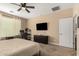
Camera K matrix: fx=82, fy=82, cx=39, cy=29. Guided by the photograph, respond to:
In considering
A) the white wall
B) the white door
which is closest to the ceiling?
the white wall

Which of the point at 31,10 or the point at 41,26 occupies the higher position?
the point at 31,10

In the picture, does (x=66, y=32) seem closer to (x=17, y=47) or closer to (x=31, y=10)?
(x=31, y=10)

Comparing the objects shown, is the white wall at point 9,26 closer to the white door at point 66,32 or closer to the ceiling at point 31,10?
the ceiling at point 31,10

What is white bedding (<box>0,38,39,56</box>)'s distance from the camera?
52.1 inches

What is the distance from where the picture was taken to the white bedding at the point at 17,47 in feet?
4.35

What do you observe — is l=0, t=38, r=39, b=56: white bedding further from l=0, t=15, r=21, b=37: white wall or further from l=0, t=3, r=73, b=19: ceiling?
l=0, t=3, r=73, b=19: ceiling

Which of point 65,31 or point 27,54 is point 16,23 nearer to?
point 27,54

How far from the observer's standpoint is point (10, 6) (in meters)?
1.63

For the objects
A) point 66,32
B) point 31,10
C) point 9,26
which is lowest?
point 66,32

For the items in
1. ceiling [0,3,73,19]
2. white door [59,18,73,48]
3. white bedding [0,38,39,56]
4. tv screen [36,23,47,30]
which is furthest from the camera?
white door [59,18,73,48]

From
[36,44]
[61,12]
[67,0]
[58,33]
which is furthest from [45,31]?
[67,0]

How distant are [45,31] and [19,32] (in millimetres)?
690

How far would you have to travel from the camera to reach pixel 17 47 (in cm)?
156

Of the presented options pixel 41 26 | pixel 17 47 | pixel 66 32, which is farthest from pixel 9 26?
pixel 66 32
